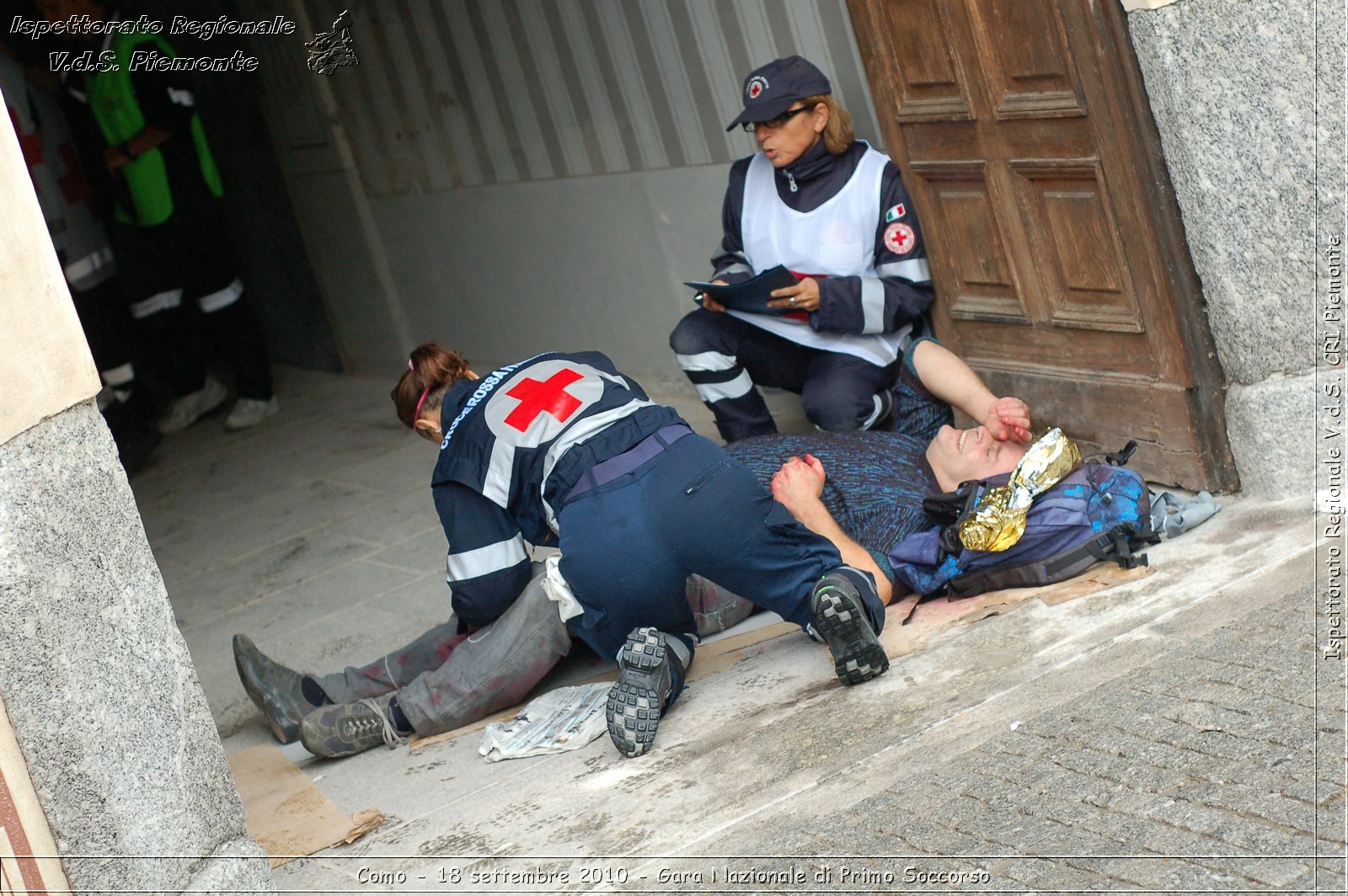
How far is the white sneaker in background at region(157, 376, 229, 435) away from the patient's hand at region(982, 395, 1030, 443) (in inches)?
230

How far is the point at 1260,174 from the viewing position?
359cm

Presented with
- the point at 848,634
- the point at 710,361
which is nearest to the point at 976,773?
the point at 848,634

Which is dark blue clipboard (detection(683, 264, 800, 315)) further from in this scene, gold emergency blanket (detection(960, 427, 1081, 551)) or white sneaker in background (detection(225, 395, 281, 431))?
white sneaker in background (detection(225, 395, 281, 431))

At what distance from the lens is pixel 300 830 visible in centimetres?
331

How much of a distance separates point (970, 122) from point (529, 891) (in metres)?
2.68

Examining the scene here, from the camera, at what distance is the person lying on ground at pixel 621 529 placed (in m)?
3.25

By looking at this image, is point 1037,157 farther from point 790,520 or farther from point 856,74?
point 790,520

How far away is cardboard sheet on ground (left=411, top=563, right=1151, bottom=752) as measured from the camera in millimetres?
3449

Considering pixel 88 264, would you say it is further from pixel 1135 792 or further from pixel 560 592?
pixel 1135 792

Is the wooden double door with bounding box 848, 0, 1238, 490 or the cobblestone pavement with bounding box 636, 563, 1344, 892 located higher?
the wooden double door with bounding box 848, 0, 1238, 490

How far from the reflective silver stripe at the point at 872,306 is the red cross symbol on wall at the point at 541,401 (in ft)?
4.40

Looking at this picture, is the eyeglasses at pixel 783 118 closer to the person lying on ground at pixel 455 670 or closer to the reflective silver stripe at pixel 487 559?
the person lying on ground at pixel 455 670

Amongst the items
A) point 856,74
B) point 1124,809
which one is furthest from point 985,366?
point 1124,809

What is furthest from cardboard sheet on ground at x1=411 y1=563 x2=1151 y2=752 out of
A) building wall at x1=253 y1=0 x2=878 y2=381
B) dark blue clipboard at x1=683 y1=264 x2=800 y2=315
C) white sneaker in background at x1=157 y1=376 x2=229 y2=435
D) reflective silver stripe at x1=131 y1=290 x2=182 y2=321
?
white sneaker in background at x1=157 y1=376 x2=229 y2=435
